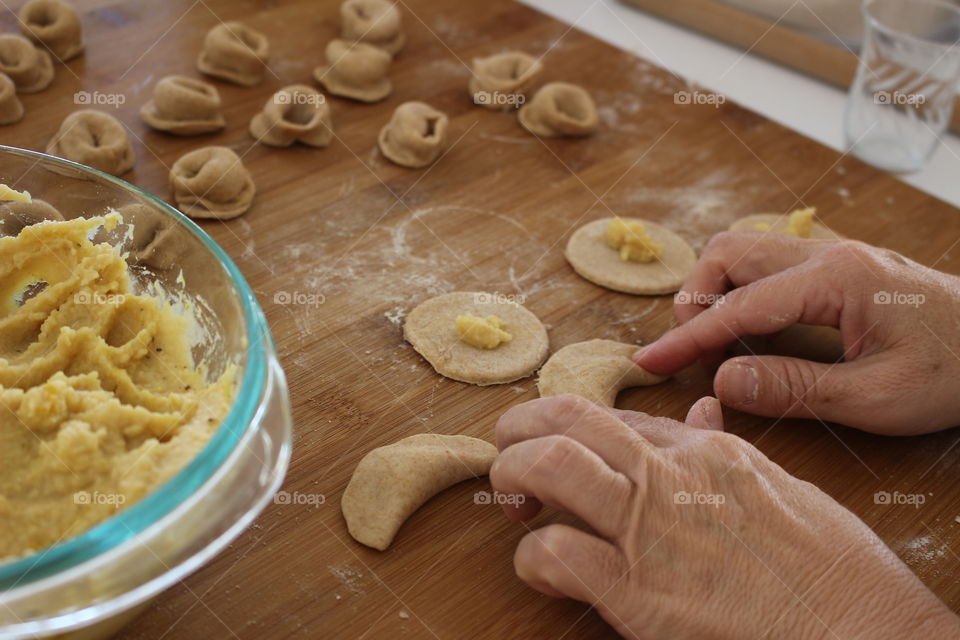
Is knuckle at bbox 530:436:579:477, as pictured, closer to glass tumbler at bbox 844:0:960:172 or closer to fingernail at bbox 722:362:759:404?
fingernail at bbox 722:362:759:404

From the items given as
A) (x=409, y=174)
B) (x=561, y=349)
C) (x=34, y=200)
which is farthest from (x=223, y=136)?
(x=561, y=349)

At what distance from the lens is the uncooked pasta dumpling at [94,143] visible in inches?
68.9

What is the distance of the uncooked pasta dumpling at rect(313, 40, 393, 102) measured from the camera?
6.93ft

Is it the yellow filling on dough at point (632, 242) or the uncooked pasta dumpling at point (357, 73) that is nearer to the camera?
the yellow filling on dough at point (632, 242)

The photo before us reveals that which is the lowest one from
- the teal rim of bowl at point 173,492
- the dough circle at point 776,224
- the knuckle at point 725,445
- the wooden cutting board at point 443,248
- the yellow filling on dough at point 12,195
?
the wooden cutting board at point 443,248

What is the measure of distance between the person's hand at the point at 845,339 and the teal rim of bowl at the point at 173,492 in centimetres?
70

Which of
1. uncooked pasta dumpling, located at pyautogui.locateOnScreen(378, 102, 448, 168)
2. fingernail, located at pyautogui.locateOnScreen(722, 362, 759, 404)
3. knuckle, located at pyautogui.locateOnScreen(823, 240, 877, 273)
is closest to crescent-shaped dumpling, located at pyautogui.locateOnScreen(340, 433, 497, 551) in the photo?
fingernail, located at pyautogui.locateOnScreen(722, 362, 759, 404)

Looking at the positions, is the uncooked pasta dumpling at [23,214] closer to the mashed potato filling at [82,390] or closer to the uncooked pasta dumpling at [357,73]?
the mashed potato filling at [82,390]

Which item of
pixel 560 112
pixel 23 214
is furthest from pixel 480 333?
pixel 560 112

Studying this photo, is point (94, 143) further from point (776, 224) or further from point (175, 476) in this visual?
point (776, 224)

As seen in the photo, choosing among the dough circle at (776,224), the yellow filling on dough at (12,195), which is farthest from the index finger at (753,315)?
the yellow filling on dough at (12,195)

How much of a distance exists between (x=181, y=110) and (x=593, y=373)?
1.02 m

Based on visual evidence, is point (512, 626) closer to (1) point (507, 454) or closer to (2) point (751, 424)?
(1) point (507, 454)

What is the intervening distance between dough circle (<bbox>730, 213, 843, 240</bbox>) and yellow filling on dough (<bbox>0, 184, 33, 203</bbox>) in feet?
4.12
